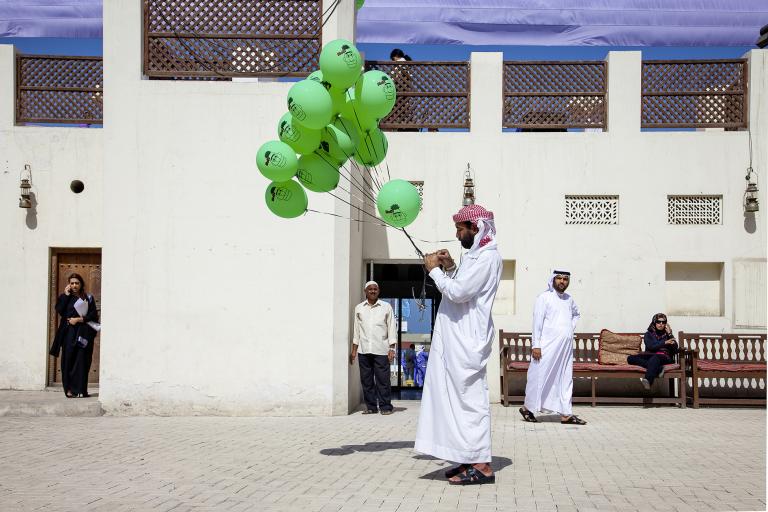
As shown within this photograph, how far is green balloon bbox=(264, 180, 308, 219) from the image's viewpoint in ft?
23.8

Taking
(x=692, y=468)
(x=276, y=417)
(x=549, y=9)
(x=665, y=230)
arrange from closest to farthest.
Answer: (x=692, y=468) < (x=276, y=417) < (x=665, y=230) < (x=549, y=9)

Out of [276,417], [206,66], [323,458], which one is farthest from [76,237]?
[323,458]

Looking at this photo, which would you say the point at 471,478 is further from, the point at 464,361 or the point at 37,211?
the point at 37,211

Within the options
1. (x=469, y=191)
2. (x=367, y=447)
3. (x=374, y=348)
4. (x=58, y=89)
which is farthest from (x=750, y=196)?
(x=58, y=89)

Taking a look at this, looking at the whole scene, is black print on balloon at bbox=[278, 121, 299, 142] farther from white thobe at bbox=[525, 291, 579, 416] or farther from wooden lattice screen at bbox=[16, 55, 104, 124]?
wooden lattice screen at bbox=[16, 55, 104, 124]

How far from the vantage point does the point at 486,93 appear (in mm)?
12328

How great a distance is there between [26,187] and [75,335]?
86.0 inches

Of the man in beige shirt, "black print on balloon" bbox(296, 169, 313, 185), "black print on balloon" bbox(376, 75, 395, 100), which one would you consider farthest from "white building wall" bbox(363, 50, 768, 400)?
"black print on balloon" bbox(376, 75, 395, 100)

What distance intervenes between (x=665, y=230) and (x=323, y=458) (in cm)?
665

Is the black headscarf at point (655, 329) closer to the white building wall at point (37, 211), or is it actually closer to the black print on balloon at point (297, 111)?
the black print on balloon at point (297, 111)

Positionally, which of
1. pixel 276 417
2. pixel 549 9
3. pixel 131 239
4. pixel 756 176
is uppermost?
pixel 549 9

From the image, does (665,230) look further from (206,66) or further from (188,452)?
(188,452)

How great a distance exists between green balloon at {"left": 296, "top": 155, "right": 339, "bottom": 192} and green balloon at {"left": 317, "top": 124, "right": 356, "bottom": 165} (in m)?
0.07

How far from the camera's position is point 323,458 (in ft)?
24.0
